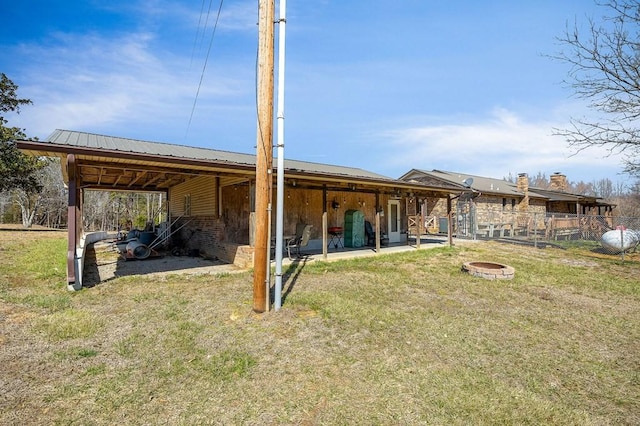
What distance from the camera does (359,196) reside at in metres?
13.6

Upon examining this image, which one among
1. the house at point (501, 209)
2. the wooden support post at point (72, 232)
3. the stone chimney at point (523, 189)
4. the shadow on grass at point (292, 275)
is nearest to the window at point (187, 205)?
the shadow on grass at point (292, 275)

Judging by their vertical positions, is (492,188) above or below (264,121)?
above

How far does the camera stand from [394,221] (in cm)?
1528

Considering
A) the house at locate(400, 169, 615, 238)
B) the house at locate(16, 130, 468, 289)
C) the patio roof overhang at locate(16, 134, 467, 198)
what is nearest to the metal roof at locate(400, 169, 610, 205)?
the house at locate(400, 169, 615, 238)

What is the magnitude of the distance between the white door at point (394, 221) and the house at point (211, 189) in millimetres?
46

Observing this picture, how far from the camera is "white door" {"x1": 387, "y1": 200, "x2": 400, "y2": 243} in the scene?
49.2ft

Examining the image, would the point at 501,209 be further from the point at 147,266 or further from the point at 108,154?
the point at 108,154

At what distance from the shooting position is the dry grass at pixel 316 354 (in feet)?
8.75

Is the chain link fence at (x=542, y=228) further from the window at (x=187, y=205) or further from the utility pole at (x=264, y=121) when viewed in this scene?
the utility pole at (x=264, y=121)

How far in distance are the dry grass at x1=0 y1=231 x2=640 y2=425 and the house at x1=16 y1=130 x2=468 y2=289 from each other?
7.30ft

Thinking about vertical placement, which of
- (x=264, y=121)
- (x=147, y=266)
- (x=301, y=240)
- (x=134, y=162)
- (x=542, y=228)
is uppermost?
(x=264, y=121)

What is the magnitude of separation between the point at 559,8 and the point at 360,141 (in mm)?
10149

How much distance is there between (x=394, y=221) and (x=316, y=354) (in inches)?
482

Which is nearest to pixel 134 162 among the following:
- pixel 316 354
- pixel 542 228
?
pixel 316 354
